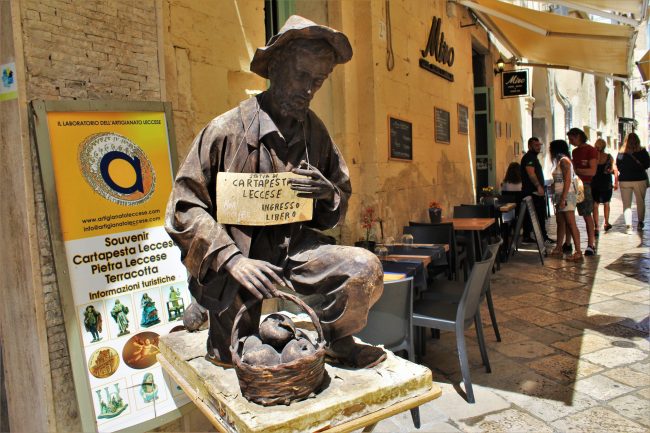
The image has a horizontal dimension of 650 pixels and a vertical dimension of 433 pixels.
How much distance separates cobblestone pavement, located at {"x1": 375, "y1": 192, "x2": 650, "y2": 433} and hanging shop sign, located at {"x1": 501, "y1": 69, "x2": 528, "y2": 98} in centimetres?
555

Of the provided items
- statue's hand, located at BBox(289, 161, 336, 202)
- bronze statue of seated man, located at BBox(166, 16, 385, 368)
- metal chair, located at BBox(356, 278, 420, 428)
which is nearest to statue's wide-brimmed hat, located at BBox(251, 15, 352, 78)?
bronze statue of seated man, located at BBox(166, 16, 385, 368)

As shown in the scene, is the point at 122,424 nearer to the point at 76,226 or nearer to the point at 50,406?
the point at 50,406

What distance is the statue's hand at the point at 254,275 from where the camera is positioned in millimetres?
1473

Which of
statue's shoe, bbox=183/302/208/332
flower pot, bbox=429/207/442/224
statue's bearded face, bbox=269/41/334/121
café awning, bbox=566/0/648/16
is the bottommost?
statue's shoe, bbox=183/302/208/332

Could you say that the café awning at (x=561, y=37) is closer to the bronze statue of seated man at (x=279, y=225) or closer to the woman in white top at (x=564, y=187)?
the woman in white top at (x=564, y=187)

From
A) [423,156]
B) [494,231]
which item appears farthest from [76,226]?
[494,231]

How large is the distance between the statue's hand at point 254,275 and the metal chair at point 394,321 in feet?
5.34

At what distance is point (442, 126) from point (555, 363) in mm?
4449

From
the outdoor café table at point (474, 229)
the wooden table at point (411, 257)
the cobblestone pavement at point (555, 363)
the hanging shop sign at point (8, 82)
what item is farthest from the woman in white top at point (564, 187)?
the hanging shop sign at point (8, 82)

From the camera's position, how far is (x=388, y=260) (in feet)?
13.9

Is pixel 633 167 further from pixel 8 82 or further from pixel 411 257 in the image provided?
pixel 8 82

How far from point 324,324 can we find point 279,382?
0.32m

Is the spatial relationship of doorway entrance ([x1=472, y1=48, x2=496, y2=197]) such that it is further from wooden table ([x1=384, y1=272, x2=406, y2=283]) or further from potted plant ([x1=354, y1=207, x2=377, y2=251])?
wooden table ([x1=384, y1=272, x2=406, y2=283])

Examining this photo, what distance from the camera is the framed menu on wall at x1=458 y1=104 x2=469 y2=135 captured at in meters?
8.35
